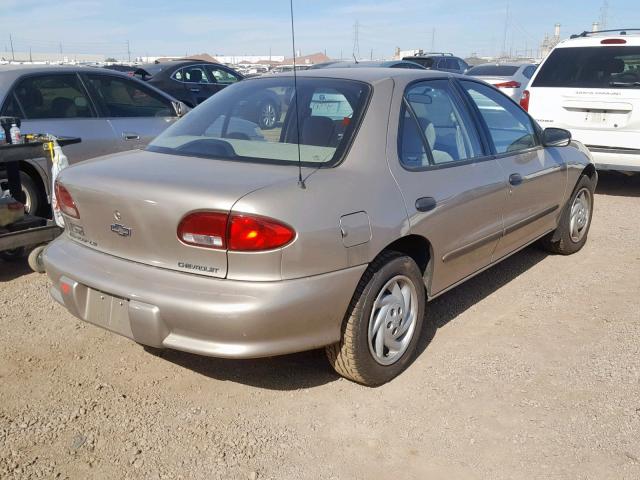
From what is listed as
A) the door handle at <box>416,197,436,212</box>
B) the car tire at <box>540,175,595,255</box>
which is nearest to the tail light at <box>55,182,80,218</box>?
the door handle at <box>416,197,436,212</box>

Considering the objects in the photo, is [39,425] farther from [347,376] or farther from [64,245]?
[347,376]

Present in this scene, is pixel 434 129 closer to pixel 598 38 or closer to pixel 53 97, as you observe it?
pixel 53 97

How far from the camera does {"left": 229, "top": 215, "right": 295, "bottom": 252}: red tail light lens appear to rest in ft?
8.63

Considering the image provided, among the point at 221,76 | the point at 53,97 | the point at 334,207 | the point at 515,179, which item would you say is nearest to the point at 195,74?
the point at 221,76

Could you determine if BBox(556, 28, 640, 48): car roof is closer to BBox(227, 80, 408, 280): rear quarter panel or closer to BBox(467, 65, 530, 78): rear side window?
BBox(227, 80, 408, 280): rear quarter panel

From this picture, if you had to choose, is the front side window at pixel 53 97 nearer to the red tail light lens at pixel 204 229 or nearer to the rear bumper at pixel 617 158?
the red tail light lens at pixel 204 229

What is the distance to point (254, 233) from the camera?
263 centimetres

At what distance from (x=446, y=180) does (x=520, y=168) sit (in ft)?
3.34

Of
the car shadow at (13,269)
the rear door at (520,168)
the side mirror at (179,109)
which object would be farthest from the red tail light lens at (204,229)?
the side mirror at (179,109)

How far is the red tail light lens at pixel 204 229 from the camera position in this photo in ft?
8.71

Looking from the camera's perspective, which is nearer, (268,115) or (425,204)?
(425,204)

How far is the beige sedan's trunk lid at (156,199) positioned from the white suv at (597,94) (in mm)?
5577

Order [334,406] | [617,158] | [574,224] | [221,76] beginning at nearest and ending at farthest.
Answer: [334,406], [574,224], [617,158], [221,76]

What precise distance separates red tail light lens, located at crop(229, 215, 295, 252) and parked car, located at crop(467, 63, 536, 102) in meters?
11.5
